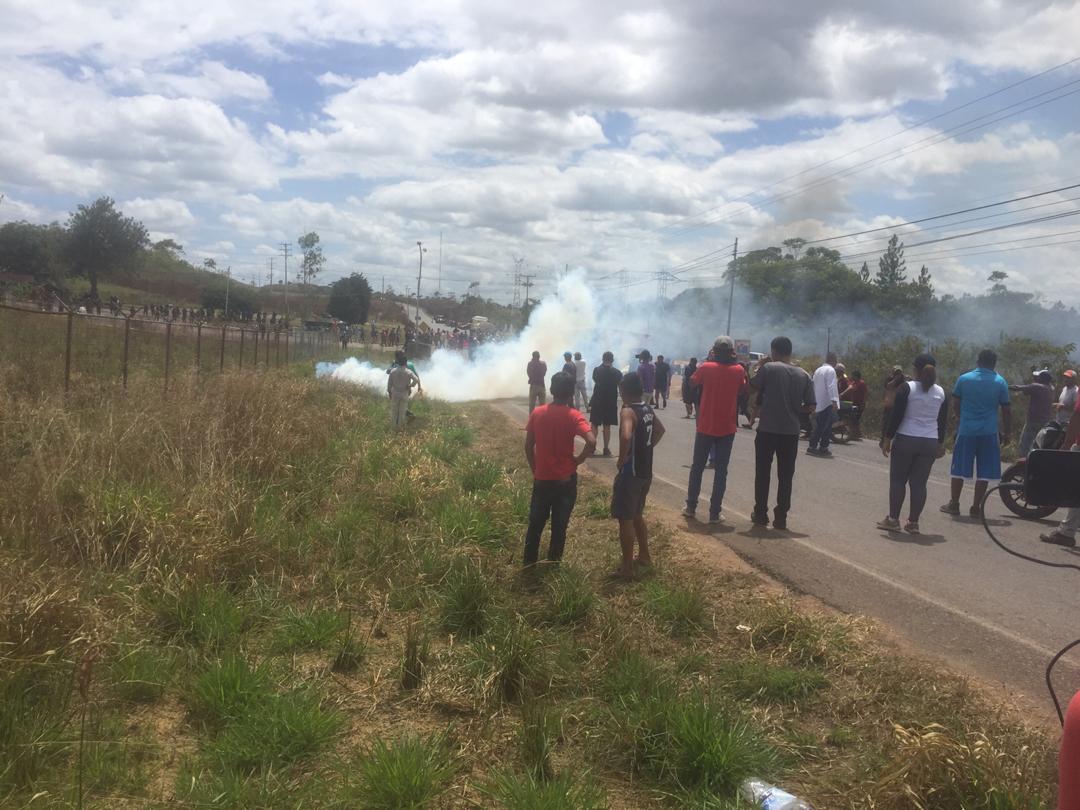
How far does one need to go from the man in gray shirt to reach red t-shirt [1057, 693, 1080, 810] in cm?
655

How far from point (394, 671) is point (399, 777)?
1454mm

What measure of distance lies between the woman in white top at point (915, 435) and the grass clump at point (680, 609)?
3.68 meters

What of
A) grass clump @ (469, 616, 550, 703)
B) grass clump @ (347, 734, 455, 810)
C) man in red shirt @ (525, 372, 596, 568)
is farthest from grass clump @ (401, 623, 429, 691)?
man in red shirt @ (525, 372, 596, 568)

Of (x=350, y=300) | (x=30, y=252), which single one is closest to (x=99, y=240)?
(x=30, y=252)

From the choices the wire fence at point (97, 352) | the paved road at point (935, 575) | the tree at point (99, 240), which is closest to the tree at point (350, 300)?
the tree at point (99, 240)

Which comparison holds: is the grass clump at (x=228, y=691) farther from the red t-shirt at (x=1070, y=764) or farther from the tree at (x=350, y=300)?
the tree at (x=350, y=300)

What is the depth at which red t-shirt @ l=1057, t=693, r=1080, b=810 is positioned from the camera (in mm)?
1494

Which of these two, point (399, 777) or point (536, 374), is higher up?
point (536, 374)

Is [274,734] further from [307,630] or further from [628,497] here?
[628,497]

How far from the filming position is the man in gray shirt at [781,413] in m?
8.03

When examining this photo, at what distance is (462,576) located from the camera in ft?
19.5

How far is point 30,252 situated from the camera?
194 ft

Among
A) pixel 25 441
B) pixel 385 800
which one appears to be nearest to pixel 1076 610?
pixel 385 800

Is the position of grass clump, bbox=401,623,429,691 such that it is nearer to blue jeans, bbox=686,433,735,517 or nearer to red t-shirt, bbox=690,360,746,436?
blue jeans, bbox=686,433,735,517
